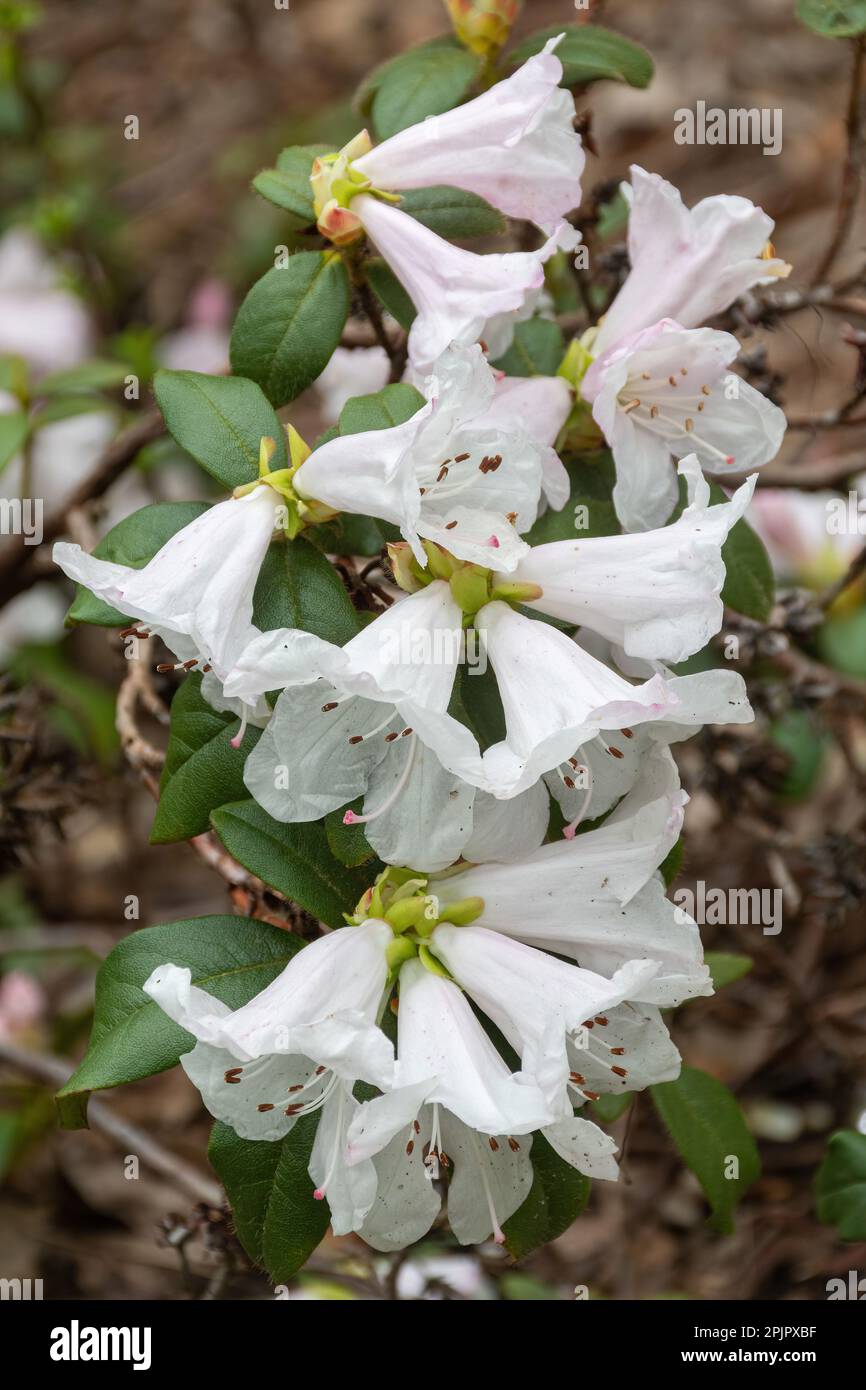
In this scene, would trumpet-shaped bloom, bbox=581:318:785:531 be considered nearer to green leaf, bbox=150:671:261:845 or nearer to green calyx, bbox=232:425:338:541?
green calyx, bbox=232:425:338:541

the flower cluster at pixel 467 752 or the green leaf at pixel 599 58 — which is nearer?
Result: the flower cluster at pixel 467 752

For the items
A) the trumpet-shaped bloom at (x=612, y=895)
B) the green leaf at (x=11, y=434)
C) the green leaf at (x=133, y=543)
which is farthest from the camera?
the green leaf at (x=11, y=434)

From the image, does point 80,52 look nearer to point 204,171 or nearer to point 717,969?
point 204,171

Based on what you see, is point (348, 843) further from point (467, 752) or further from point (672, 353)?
point (672, 353)

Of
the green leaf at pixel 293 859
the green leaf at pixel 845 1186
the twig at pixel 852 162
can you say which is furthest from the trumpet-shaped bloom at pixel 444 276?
the green leaf at pixel 845 1186

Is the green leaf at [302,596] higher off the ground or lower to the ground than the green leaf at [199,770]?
higher

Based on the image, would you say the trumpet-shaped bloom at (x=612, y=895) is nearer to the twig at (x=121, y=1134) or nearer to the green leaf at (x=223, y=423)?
the green leaf at (x=223, y=423)

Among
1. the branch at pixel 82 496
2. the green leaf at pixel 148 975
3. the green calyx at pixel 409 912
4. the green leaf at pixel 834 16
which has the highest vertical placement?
the green leaf at pixel 834 16

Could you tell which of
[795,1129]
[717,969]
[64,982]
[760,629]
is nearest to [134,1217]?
[64,982]
